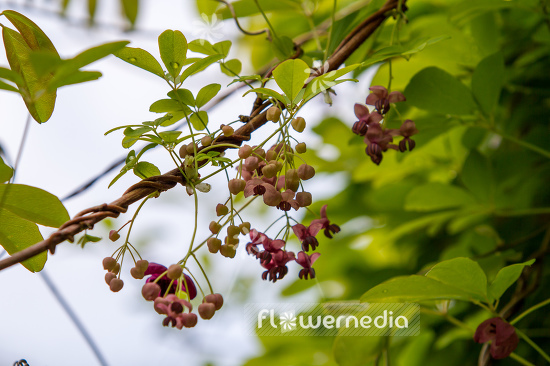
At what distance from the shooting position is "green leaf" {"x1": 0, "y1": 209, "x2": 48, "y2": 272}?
47 cm

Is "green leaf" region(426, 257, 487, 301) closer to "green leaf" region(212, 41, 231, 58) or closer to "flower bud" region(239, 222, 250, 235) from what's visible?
"flower bud" region(239, 222, 250, 235)

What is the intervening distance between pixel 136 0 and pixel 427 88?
60 centimetres

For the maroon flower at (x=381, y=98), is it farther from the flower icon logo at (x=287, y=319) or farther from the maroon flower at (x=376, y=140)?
the flower icon logo at (x=287, y=319)

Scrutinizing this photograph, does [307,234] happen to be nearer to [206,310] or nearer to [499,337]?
[206,310]

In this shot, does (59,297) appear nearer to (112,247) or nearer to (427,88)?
(427,88)

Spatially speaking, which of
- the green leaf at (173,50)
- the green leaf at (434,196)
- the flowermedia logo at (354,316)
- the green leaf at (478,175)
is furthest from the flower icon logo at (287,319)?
the green leaf at (173,50)

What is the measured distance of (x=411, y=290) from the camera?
472 mm

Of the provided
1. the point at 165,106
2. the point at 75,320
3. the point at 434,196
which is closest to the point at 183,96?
the point at 165,106

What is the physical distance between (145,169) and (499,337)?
412 millimetres

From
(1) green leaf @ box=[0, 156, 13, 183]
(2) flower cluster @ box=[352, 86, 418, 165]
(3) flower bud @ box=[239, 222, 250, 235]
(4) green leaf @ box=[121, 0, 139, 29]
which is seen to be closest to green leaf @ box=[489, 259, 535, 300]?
(2) flower cluster @ box=[352, 86, 418, 165]

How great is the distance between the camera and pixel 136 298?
171 centimetres

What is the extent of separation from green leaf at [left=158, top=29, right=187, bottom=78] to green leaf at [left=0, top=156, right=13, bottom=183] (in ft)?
0.57

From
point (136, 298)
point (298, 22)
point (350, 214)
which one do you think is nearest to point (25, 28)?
point (298, 22)

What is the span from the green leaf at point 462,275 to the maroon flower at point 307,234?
4.5 inches
